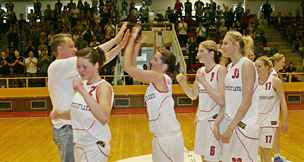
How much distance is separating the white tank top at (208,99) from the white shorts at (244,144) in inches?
25.6

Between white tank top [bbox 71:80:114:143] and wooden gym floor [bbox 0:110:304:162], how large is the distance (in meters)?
3.69

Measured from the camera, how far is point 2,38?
718 inches

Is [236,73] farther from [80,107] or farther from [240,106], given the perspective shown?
[80,107]

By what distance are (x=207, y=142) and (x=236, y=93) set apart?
851 millimetres

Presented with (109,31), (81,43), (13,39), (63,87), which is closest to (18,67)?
(81,43)

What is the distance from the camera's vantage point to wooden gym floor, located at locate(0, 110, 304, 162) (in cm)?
761

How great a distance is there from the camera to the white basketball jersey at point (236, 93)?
396 cm

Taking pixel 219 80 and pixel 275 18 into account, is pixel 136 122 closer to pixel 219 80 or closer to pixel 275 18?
pixel 219 80

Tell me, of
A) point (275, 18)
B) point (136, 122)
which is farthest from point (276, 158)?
point (275, 18)

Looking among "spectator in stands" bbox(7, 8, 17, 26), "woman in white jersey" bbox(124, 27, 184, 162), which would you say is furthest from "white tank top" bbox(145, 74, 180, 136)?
"spectator in stands" bbox(7, 8, 17, 26)

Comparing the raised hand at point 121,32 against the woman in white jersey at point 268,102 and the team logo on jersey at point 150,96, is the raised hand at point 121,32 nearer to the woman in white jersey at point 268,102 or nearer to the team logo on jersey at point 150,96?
the team logo on jersey at point 150,96

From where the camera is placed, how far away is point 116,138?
9211 mm

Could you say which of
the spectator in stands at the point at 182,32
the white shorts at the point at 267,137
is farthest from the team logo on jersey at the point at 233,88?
the spectator in stands at the point at 182,32

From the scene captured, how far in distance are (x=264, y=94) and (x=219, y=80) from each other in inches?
47.1
